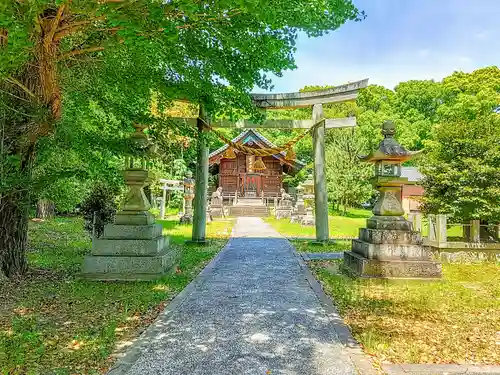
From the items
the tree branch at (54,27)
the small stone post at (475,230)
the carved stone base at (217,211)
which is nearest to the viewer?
the tree branch at (54,27)

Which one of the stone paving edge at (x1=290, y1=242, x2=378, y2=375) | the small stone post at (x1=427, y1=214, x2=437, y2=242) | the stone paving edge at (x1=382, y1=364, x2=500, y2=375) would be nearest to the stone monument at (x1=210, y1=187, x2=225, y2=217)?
the small stone post at (x1=427, y1=214, x2=437, y2=242)

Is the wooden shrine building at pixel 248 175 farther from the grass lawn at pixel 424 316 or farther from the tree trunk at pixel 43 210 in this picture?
the grass lawn at pixel 424 316

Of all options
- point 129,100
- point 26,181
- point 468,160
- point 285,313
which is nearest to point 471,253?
point 468,160

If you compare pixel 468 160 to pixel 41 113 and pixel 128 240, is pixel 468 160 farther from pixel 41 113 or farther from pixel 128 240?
pixel 41 113

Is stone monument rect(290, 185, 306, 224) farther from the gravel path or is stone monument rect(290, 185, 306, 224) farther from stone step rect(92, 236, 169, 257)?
stone step rect(92, 236, 169, 257)

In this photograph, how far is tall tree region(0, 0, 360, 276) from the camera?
12.5ft

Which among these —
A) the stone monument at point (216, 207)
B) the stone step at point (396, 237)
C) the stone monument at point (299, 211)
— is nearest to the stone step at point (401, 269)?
the stone step at point (396, 237)

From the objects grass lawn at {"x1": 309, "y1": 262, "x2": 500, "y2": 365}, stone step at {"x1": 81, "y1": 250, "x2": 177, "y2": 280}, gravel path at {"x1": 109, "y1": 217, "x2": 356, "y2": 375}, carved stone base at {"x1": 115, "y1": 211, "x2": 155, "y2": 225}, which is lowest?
grass lawn at {"x1": 309, "y1": 262, "x2": 500, "y2": 365}

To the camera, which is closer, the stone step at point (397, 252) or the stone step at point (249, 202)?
the stone step at point (397, 252)

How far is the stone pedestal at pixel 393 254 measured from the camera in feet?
21.1

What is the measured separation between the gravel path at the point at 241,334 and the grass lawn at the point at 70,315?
300 millimetres

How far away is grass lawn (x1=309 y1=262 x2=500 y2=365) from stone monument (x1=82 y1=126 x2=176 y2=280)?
3.11 m

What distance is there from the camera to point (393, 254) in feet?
21.6

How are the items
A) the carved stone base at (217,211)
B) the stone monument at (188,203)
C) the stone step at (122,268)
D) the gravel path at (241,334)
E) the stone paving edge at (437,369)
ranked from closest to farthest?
the stone paving edge at (437,369), the gravel path at (241,334), the stone step at (122,268), the stone monument at (188,203), the carved stone base at (217,211)
